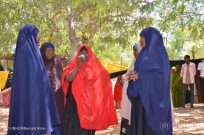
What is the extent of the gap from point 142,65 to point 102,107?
698mm

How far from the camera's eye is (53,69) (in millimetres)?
4164

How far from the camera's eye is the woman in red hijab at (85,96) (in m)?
4.11

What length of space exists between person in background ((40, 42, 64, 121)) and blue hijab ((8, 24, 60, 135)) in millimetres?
386

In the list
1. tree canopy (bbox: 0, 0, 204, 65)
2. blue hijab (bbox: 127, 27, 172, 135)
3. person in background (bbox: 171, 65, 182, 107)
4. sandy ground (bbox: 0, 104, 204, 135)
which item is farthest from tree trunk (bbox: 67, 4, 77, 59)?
blue hijab (bbox: 127, 27, 172, 135)

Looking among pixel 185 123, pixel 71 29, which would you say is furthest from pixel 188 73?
pixel 71 29

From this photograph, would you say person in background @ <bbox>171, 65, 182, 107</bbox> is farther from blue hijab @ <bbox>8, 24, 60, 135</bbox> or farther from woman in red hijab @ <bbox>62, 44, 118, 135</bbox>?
blue hijab @ <bbox>8, 24, 60, 135</bbox>

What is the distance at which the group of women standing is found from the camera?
12.0 feet

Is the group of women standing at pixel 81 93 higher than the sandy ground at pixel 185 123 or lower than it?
higher

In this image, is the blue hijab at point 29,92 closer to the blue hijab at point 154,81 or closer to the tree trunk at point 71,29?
the blue hijab at point 154,81

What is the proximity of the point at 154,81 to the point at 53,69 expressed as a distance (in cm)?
107

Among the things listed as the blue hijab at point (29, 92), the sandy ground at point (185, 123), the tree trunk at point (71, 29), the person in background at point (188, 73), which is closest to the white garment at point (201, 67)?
the person in background at point (188, 73)

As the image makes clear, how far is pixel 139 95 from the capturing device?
3.91 m

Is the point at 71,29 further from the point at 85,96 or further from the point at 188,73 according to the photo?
the point at 85,96

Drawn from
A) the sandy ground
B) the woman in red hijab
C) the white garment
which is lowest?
the sandy ground
